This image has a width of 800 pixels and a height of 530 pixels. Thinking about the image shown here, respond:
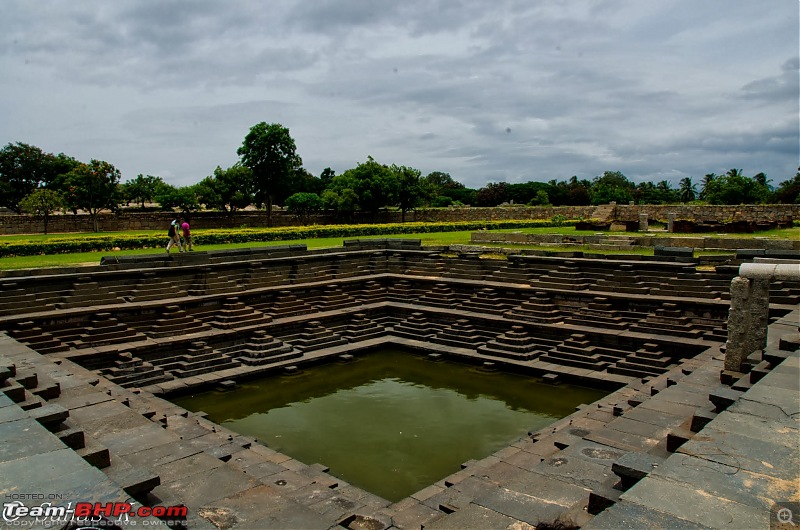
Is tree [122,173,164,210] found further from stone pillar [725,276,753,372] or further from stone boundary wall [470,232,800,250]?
stone pillar [725,276,753,372]

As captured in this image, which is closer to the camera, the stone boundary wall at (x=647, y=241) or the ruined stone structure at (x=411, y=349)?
the ruined stone structure at (x=411, y=349)

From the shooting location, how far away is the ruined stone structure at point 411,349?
446 centimetres

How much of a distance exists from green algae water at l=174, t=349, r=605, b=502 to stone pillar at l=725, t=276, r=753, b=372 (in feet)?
10.9

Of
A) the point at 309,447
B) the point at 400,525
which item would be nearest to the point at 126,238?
the point at 309,447

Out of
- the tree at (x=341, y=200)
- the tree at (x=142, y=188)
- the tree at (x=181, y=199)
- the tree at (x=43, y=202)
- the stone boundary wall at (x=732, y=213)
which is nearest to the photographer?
the stone boundary wall at (x=732, y=213)

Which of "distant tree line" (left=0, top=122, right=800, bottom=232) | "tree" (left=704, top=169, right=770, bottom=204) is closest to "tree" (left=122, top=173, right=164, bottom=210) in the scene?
"distant tree line" (left=0, top=122, right=800, bottom=232)

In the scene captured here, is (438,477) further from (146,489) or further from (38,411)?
(38,411)

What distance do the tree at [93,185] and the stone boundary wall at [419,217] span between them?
83 cm

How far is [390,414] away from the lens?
998 centimetres

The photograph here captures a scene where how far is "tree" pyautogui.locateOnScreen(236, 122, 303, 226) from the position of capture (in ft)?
122

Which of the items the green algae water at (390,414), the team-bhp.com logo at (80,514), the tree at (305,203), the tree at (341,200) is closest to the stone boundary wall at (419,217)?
the tree at (341,200)

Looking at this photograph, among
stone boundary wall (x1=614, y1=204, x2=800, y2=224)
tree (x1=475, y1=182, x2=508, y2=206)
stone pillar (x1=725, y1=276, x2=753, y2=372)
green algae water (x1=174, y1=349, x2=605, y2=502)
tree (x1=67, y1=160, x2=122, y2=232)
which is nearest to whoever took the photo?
stone pillar (x1=725, y1=276, x2=753, y2=372)

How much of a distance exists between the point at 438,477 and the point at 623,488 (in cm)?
346

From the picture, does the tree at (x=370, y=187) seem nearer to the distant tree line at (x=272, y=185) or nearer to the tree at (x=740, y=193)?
the distant tree line at (x=272, y=185)
